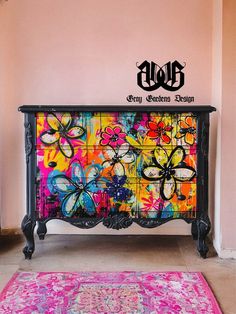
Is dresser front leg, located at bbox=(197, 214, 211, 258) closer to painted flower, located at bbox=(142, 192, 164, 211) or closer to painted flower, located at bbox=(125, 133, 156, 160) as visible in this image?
painted flower, located at bbox=(142, 192, 164, 211)

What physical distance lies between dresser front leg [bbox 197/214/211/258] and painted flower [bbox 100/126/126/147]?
794mm

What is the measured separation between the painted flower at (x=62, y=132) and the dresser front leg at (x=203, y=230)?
1.05m

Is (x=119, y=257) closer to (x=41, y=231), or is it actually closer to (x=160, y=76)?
(x=41, y=231)

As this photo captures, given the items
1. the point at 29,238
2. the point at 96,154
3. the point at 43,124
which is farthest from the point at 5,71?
the point at 29,238

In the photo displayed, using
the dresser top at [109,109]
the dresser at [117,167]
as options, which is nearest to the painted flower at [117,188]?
the dresser at [117,167]

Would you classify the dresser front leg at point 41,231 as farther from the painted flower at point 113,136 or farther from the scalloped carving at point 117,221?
the painted flower at point 113,136

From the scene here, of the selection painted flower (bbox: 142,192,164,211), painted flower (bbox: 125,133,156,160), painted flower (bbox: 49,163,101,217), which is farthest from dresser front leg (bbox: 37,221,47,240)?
painted flower (bbox: 125,133,156,160)

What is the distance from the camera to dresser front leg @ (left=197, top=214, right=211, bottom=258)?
2.82 meters

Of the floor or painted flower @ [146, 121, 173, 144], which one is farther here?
painted flower @ [146, 121, 173, 144]

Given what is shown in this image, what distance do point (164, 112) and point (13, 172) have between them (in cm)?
139

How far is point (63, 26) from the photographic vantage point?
321 centimetres

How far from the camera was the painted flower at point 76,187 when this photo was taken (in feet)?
9.23

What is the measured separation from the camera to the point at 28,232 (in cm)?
285

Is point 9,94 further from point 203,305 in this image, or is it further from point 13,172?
point 203,305
